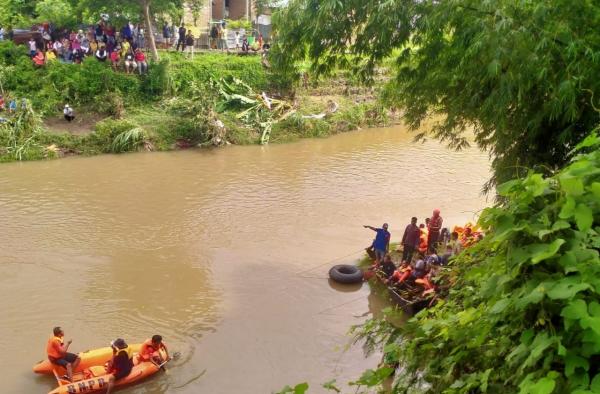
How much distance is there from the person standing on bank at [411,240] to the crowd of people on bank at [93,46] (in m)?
17.1

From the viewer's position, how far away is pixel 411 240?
12.1 metres

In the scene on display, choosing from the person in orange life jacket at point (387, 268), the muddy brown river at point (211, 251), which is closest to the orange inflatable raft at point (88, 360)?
the muddy brown river at point (211, 251)

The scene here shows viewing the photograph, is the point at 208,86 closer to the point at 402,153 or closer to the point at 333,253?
the point at 402,153

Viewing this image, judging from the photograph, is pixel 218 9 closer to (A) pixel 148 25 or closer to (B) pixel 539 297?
(A) pixel 148 25

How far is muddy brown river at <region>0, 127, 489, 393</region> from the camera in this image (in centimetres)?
962

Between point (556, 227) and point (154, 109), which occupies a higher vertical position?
point (556, 227)

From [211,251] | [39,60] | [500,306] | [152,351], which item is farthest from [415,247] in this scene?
[39,60]

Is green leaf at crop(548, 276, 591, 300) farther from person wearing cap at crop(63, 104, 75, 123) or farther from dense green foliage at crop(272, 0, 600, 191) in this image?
person wearing cap at crop(63, 104, 75, 123)

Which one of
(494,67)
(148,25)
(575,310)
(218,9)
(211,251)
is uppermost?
(218,9)

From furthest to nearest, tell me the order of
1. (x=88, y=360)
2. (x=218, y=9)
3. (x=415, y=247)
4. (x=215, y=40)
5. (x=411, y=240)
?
(x=218, y=9), (x=215, y=40), (x=415, y=247), (x=411, y=240), (x=88, y=360)

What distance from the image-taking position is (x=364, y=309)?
441 inches

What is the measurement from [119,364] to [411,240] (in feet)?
21.0

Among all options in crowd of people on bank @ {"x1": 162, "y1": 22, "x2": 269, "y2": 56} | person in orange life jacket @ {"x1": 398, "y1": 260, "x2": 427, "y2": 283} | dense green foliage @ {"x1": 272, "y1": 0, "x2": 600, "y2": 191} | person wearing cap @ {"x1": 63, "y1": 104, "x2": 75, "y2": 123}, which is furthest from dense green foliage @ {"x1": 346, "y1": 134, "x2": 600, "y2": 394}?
crowd of people on bank @ {"x1": 162, "y1": 22, "x2": 269, "y2": 56}

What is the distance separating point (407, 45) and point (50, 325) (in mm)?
7864
